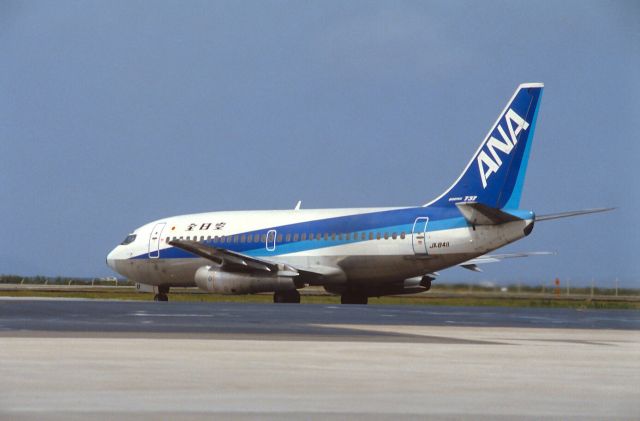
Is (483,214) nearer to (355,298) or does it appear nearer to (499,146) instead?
(499,146)

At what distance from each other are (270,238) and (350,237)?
160 inches

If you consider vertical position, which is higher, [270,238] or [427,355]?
[270,238]

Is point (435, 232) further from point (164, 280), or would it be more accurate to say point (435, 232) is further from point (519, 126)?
point (164, 280)

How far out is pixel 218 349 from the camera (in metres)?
17.1

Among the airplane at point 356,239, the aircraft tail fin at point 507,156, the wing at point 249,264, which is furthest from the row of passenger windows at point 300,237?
the aircraft tail fin at point 507,156

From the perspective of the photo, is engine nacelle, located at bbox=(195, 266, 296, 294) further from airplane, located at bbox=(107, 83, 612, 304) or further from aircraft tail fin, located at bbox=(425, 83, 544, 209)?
aircraft tail fin, located at bbox=(425, 83, 544, 209)

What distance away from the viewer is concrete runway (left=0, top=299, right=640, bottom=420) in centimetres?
1035

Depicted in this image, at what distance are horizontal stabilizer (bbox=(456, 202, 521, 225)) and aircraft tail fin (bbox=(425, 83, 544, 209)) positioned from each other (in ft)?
3.53

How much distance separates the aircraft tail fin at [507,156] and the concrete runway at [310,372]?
19261mm

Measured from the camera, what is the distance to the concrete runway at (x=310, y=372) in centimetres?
1035

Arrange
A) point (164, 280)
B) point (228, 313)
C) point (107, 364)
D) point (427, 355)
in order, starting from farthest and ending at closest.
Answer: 1. point (164, 280)
2. point (228, 313)
3. point (427, 355)
4. point (107, 364)

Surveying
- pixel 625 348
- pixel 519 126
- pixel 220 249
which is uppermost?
pixel 519 126

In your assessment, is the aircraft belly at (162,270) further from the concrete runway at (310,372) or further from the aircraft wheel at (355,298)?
the concrete runway at (310,372)

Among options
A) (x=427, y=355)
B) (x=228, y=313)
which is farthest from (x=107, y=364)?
(x=228, y=313)
